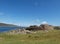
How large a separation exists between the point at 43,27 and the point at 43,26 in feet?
3.11

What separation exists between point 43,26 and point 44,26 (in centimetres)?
139

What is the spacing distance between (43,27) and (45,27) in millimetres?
1820

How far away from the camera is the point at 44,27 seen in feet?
313

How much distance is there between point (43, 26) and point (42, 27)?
34.7 inches

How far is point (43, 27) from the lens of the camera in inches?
3735

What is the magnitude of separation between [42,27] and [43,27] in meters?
0.79

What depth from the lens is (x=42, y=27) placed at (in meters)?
95.4

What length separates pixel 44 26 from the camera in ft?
318

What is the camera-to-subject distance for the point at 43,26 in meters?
95.6

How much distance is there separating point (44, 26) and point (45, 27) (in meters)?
1.06
